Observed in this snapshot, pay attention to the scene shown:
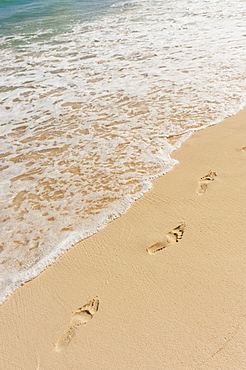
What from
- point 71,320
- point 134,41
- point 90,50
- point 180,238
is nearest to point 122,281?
point 71,320

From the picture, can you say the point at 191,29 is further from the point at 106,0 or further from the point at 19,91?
the point at 106,0

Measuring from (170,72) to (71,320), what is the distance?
6.20 metres

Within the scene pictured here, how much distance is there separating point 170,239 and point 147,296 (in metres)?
0.63

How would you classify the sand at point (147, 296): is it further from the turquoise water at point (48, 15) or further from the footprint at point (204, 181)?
the turquoise water at point (48, 15)

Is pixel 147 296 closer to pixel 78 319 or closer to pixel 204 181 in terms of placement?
pixel 78 319

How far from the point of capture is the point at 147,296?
234 cm

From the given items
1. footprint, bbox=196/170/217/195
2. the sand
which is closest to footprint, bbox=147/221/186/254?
the sand

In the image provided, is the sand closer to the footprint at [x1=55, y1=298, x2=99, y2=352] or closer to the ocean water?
the footprint at [x1=55, y1=298, x2=99, y2=352]

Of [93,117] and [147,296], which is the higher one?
[93,117]

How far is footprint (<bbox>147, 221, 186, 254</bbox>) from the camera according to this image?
8.93 ft

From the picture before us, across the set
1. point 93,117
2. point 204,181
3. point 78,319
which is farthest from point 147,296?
point 93,117

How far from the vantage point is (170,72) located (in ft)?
23.1

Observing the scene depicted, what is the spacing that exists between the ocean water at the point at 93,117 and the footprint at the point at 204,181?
19.3 inches

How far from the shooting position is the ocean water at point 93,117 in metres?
3.25
